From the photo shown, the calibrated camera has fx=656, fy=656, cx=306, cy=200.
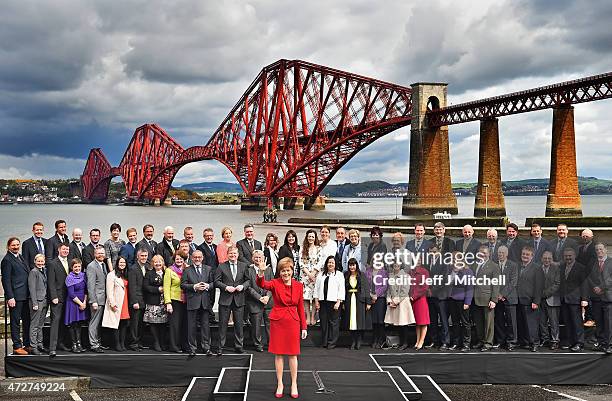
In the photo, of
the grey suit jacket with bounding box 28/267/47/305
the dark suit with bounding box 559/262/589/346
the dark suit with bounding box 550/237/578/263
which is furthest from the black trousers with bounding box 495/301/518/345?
the grey suit jacket with bounding box 28/267/47/305

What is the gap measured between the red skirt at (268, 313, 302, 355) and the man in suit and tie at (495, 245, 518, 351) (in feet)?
11.6

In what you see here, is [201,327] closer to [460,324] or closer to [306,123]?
[460,324]

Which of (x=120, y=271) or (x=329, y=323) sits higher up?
(x=120, y=271)

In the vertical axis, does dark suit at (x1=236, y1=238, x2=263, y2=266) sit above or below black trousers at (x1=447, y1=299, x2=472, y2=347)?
above

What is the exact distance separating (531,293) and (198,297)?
475 cm

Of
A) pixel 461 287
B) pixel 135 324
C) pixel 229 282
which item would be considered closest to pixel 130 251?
pixel 135 324

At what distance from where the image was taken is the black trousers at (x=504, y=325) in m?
9.48

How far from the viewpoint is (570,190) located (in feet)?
151

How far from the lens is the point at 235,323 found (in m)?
9.30

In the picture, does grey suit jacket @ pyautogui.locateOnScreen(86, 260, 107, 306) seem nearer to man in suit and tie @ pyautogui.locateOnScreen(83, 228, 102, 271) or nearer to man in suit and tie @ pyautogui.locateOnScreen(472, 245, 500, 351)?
man in suit and tie @ pyautogui.locateOnScreen(83, 228, 102, 271)

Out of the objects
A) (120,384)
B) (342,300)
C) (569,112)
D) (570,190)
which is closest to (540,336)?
(342,300)

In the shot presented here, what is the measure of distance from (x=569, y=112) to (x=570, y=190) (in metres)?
6.25

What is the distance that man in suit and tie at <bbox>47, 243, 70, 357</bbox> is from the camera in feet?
29.9

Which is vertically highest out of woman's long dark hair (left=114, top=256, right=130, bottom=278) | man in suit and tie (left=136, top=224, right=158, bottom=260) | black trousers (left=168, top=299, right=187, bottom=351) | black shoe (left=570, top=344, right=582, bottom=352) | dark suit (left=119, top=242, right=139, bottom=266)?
man in suit and tie (left=136, top=224, right=158, bottom=260)
